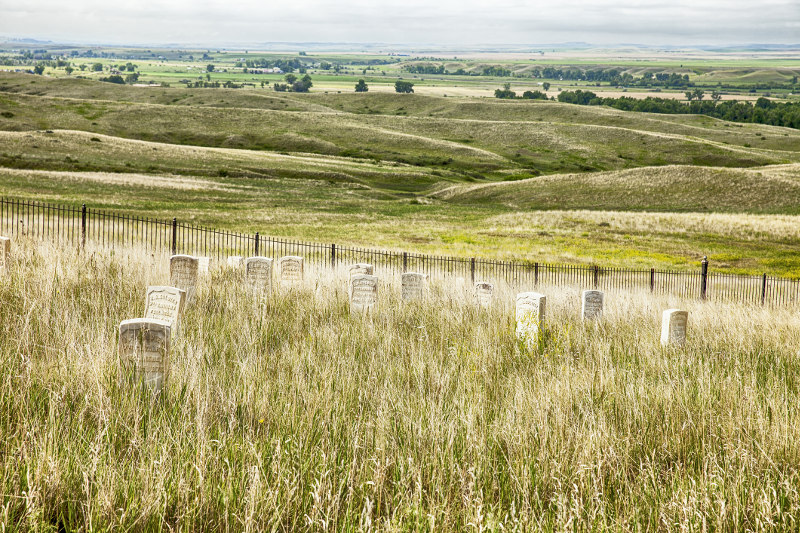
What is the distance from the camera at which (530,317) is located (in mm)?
9234

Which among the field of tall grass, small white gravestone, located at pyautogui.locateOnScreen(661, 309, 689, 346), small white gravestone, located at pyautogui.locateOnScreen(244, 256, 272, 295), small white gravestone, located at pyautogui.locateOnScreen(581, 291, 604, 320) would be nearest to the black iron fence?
small white gravestone, located at pyautogui.locateOnScreen(244, 256, 272, 295)

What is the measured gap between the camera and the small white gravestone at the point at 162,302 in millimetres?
8227

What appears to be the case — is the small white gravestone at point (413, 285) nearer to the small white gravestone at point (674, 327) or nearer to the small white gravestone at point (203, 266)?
the small white gravestone at point (203, 266)

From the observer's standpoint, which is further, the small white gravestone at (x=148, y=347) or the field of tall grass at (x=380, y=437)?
the small white gravestone at (x=148, y=347)

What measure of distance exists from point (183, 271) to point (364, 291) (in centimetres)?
314

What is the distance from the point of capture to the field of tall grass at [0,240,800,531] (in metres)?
4.07

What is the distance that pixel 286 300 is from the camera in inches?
429

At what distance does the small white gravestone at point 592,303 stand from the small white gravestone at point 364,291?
3.69 metres

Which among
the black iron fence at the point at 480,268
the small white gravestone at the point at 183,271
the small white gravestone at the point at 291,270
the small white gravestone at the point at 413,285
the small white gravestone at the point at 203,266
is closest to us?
the small white gravestone at the point at 183,271

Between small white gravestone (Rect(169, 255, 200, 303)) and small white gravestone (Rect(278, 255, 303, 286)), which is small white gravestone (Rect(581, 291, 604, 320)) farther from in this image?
small white gravestone (Rect(169, 255, 200, 303))

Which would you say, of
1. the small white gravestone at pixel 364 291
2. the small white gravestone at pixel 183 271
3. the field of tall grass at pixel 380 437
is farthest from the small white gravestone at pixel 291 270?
the field of tall grass at pixel 380 437

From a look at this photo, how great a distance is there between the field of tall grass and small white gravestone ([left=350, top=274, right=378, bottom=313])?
2618 mm

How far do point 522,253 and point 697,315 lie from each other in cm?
2487

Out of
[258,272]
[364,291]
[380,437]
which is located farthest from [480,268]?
[380,437]
